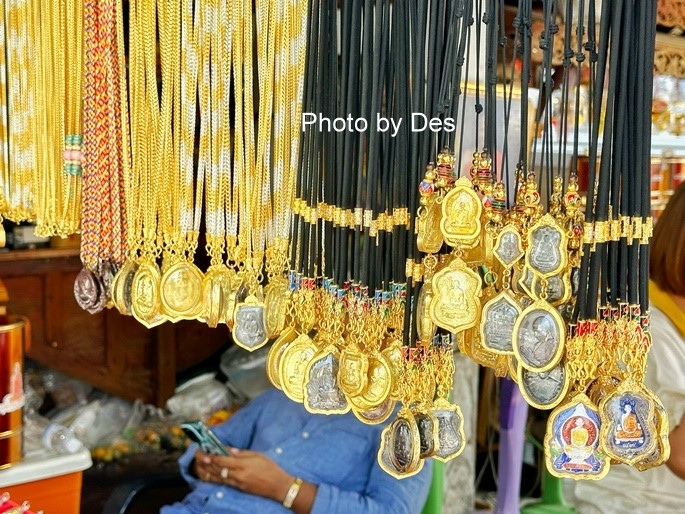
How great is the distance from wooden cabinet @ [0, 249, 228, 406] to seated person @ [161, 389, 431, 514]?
0.64m

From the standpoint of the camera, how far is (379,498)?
156 centimetres

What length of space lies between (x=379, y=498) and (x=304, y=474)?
18 cm

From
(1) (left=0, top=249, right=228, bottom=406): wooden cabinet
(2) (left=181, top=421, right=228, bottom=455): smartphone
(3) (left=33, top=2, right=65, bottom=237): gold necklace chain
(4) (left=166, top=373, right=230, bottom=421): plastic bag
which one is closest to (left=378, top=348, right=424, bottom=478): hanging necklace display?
(3) (left=33, top=2, right=65, bottom=237): gold necklace chain

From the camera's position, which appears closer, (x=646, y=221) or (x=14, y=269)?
(x=646, y=221)

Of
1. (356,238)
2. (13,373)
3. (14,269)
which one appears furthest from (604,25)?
(14,269)

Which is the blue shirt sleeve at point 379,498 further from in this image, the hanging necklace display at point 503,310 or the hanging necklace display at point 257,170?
the hanging necklace display at point 503,310

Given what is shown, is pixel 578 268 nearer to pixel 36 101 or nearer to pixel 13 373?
pixel 36 101

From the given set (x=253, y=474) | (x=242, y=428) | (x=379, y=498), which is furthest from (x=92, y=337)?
(x=379, y=498)

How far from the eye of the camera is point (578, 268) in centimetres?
64

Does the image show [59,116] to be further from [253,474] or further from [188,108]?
[253,474]

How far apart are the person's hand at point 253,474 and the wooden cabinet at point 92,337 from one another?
78 centimetres

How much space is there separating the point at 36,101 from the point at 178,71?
0.24 meters

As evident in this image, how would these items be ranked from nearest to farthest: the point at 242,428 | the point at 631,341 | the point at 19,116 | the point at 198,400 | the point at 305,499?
the point at 631,341, the point at 19,116, the point at 305,499, the point at 242,428, the point at 198,400

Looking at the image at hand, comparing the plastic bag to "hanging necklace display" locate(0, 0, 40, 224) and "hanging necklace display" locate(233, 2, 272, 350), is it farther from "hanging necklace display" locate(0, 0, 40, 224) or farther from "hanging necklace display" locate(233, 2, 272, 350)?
"hanging necklace display" locate(233, 2, 272, 350)
